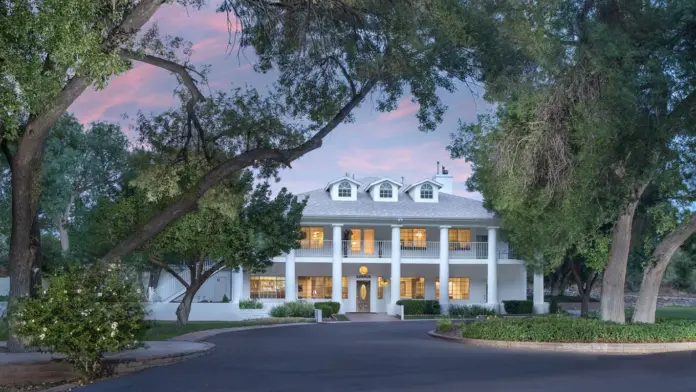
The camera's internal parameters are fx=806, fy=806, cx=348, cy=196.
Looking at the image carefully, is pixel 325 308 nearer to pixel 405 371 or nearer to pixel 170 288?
pixel 170 288

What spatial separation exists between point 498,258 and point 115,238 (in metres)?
25.2

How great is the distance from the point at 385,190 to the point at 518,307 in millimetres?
10159

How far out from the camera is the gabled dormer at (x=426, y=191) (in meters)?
47.6

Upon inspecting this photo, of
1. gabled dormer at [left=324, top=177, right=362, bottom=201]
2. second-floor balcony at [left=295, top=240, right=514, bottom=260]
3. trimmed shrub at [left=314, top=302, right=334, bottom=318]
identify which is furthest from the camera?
gabled dormer at [left=324, top=177, right=362, bottom=201]

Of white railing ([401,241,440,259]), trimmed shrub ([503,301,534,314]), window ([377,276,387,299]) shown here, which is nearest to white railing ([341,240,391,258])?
white railing ([401,241,440,259])

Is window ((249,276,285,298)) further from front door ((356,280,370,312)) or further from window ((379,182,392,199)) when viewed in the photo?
window ((379,182,392,199))

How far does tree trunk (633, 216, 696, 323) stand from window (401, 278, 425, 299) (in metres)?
23.5

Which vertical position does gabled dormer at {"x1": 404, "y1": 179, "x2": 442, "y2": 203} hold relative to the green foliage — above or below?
above

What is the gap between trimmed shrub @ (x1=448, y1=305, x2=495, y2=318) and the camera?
43116 millimetres

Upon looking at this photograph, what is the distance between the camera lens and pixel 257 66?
749 inches

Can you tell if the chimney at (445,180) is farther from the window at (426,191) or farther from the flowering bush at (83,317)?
the flowering bush at (83,317)

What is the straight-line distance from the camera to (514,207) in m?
24.4

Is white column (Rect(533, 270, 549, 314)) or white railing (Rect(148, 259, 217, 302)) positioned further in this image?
white column (Rect(533, 270, 549, 314))

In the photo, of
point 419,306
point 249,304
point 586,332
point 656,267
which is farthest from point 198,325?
point 656,267
